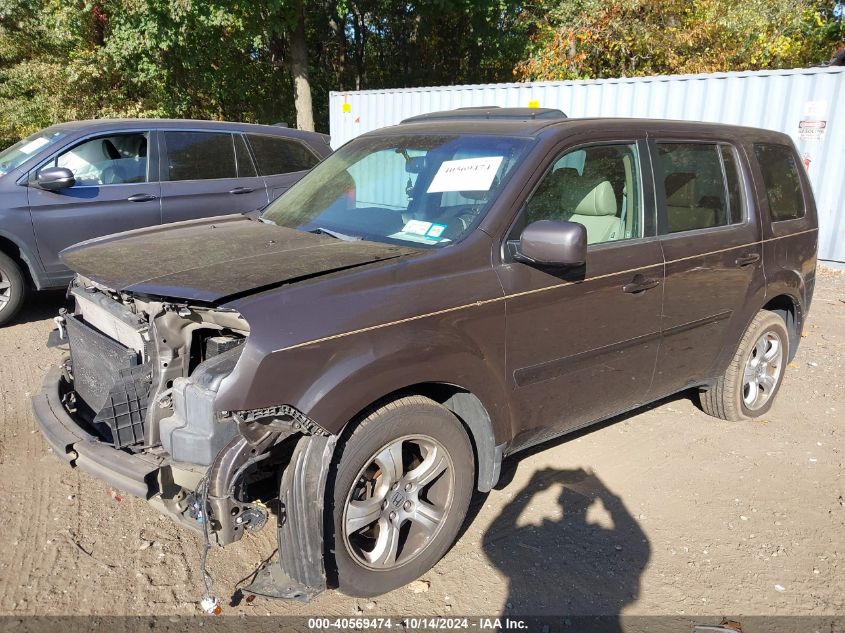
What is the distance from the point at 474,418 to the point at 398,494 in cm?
50

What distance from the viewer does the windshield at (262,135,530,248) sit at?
3240 mm

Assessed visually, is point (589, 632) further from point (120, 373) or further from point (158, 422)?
point (120, 373)

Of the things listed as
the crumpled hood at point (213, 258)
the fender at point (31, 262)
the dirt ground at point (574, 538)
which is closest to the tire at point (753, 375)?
the dirt ground at point (574, 538)

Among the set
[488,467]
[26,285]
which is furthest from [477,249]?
[26,285]

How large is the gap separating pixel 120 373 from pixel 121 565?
2.99 ft

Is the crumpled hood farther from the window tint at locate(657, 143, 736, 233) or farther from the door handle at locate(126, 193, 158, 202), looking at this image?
the door handle at locate(126, 193, 158, 202)

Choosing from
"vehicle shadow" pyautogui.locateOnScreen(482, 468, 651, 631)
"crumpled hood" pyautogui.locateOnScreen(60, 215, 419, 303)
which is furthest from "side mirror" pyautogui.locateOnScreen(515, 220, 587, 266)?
"vehicle shadow" pyautogui.locateOnScreen(482, 468, 651, 631)

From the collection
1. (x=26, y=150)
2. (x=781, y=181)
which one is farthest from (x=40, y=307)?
(x=781, y=181)

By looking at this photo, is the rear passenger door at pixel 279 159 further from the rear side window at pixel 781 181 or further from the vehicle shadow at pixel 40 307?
the rear side window at pixel 781 181

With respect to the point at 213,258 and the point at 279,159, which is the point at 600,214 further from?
the point at 279,159

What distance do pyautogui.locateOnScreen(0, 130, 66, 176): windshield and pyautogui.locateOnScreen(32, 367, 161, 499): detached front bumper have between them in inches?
160

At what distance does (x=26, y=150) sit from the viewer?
6.66 metres

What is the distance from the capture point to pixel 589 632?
2.84 meters

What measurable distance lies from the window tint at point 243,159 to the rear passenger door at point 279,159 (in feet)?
0.25
